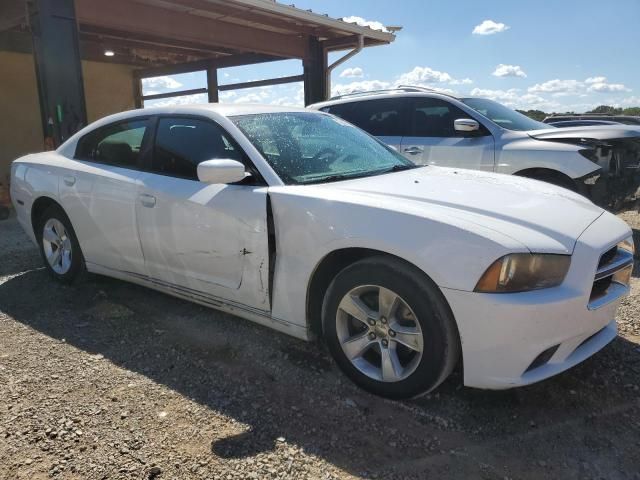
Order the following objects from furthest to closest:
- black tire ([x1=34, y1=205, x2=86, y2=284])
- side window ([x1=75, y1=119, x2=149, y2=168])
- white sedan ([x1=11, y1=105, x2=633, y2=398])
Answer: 1. black tire ([x1=34, y1=205, x2=86, y2=284])
2. side window ([x1=75, y1=119, x2=149, y2=168])
3. white sedan ([x1=11, y1=105, x2=633, y2=398])

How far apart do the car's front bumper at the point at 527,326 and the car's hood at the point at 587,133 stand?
12.3 feet

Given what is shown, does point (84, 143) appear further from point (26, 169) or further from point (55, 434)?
point (55, 434)

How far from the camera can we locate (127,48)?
13234mm

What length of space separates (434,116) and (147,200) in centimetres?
404

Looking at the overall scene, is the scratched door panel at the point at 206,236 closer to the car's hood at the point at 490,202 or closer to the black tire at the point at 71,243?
the car's hood at the point at 490,202

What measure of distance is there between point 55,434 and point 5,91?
41.9ft

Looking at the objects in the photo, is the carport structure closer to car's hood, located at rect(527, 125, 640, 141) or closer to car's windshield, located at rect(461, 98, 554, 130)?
car's windshield, located at rect(461, 98, 554, 130)

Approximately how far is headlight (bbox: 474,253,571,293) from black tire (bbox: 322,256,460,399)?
24cm

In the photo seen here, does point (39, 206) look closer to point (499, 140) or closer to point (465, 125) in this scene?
point (465, 125)

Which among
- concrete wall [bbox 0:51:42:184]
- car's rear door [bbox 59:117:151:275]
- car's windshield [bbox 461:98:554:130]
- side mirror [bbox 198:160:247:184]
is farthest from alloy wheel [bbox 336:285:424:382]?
concrete wall [bbox 0:51:42:184]

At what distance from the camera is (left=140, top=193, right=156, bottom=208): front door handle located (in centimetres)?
355

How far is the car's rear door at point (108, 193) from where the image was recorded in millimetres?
3799

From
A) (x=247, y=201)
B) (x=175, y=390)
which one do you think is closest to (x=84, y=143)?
(x=247, y=201)

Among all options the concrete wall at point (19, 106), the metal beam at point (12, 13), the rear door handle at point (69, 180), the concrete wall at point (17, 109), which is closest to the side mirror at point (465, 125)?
the rear door handle at point (69, 180)
